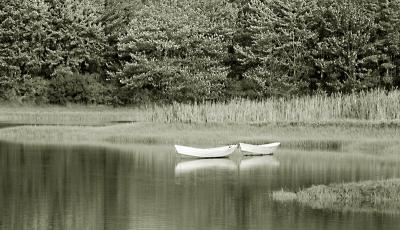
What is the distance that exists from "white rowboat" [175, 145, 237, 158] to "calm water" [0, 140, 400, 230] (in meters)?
0.35

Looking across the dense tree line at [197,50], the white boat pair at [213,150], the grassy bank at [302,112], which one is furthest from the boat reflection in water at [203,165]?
the dense tree line at [197,50]

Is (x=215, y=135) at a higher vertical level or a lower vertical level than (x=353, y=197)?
higher

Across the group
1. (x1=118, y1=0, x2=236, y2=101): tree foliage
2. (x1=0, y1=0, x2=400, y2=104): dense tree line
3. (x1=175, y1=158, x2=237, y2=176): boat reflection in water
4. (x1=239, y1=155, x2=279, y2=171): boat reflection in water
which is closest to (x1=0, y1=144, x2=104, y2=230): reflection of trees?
(x1=175, y1=158, x2=237, y2=176): boat reflection in water

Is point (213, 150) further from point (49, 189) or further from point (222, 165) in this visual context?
point (49, 189)

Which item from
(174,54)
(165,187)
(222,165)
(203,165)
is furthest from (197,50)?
(165,187)

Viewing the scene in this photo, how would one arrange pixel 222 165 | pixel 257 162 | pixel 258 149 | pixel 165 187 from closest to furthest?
pixel 165 187 < pixel 222 165 < pixel 257 162 < pixel 258 149

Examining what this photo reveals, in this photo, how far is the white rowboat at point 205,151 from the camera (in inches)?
1310

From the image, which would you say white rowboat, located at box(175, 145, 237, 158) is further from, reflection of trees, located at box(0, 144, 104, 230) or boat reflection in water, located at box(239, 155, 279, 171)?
reflection of trees, located at box(0, 144, 104, 230)

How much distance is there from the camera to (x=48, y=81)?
60812 mm

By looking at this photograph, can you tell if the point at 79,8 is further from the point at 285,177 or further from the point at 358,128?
the point at 285,177

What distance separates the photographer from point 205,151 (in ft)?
110

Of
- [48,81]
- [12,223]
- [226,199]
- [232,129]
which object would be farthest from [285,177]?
[48,81]

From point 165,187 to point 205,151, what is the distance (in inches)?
306

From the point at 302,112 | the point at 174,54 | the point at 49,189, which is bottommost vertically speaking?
the point at 49,189
